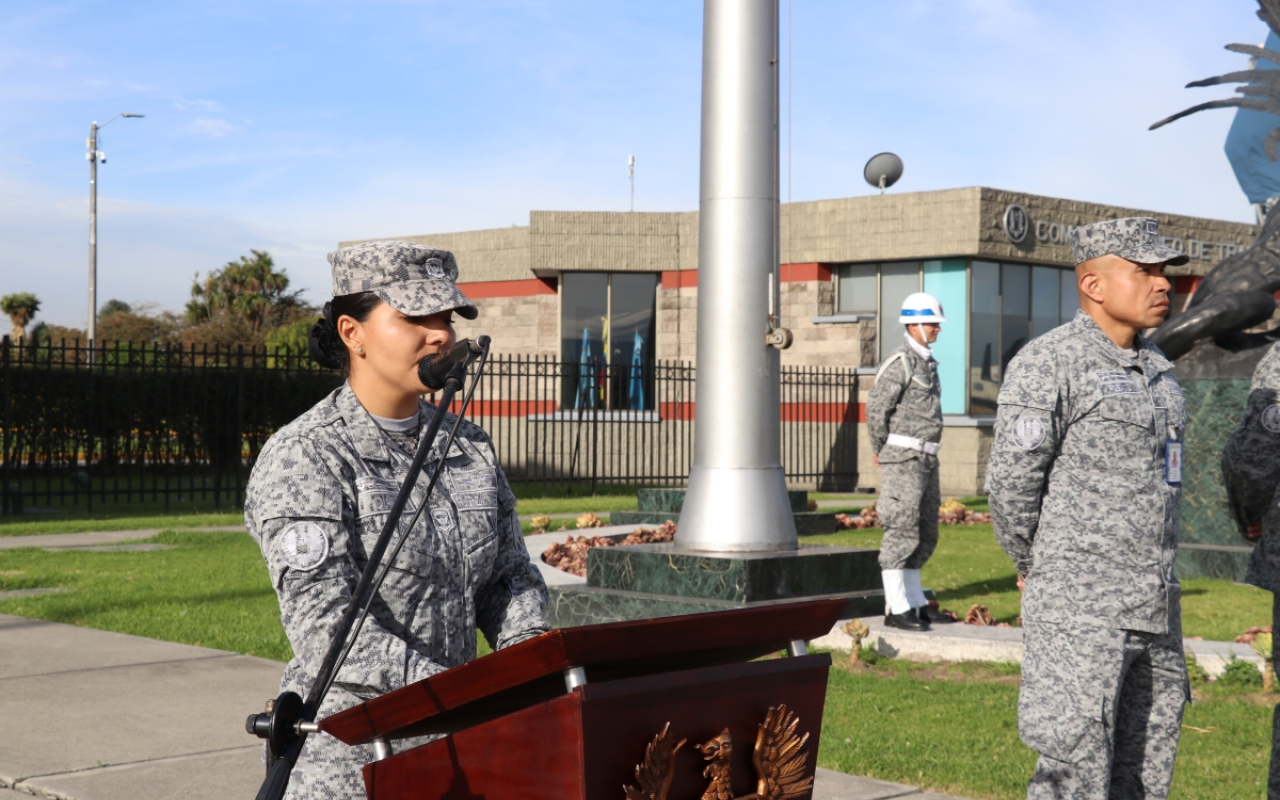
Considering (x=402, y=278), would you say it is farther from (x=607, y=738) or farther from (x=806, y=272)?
(x=806, y=272)

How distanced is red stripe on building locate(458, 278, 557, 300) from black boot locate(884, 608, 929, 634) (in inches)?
714

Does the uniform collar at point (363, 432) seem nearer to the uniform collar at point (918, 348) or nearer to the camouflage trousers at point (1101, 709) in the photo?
the camouflage trousers at point (1101, 709)

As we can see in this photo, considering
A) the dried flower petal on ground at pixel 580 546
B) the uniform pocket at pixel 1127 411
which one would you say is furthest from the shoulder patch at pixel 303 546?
the dried flower petal on ground at pixel 580 546

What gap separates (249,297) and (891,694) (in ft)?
→ 152

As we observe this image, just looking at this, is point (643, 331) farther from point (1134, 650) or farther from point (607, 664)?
point (607, 664)

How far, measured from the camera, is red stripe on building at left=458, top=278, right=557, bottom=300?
2558cm

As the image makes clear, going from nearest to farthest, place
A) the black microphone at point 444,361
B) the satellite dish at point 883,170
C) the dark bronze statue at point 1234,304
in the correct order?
the black microphone at point 444,361, the dark bronze statue at point 1234,304, the satellite dish at point 883,170

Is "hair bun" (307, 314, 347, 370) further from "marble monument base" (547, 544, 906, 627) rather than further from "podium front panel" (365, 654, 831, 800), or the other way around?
"marble monument base" (547, 544, 906, 627)

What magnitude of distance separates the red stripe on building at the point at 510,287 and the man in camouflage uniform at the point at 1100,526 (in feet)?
71.7

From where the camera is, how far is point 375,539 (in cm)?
234

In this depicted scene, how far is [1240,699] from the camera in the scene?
6457 millimetres

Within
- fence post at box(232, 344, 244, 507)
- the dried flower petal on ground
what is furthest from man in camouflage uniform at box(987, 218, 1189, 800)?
fence post at box(232, 344, 244, 507)

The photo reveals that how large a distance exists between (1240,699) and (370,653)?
220 inches

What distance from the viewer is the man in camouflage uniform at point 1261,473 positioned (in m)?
4.20
